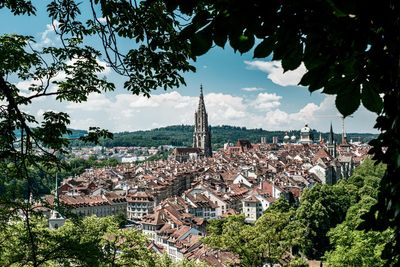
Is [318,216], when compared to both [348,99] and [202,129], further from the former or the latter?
[202,129]

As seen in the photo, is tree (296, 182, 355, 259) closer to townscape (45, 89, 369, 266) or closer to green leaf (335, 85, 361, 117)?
townscape (45, 89, 369, 266)

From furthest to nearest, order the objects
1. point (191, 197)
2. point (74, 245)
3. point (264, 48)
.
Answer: point (191, 197) → point (74, 245) → point (264, 48)

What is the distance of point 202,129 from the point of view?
12738 cm

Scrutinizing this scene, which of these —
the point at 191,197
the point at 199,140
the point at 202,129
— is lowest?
the point at 191,197

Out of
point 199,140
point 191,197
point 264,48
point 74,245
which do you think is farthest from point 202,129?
point 264,48

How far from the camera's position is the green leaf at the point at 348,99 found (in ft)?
5.14

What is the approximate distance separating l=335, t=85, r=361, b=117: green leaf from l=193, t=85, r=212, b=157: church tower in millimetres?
122420

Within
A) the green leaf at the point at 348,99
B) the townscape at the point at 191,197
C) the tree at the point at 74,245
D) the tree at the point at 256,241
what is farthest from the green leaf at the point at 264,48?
the townscape at the point at 191,197

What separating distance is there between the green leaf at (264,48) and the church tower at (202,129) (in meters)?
122

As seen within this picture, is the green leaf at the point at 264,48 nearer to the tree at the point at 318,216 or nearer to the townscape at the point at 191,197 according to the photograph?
the townscape at the point at 191,197

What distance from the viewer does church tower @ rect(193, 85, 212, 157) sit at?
126 m

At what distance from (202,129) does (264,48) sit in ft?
412

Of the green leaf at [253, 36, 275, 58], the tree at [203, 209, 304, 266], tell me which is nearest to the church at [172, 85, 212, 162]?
the tree at [203, 209, 304, 266]

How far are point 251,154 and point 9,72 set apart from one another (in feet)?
353
